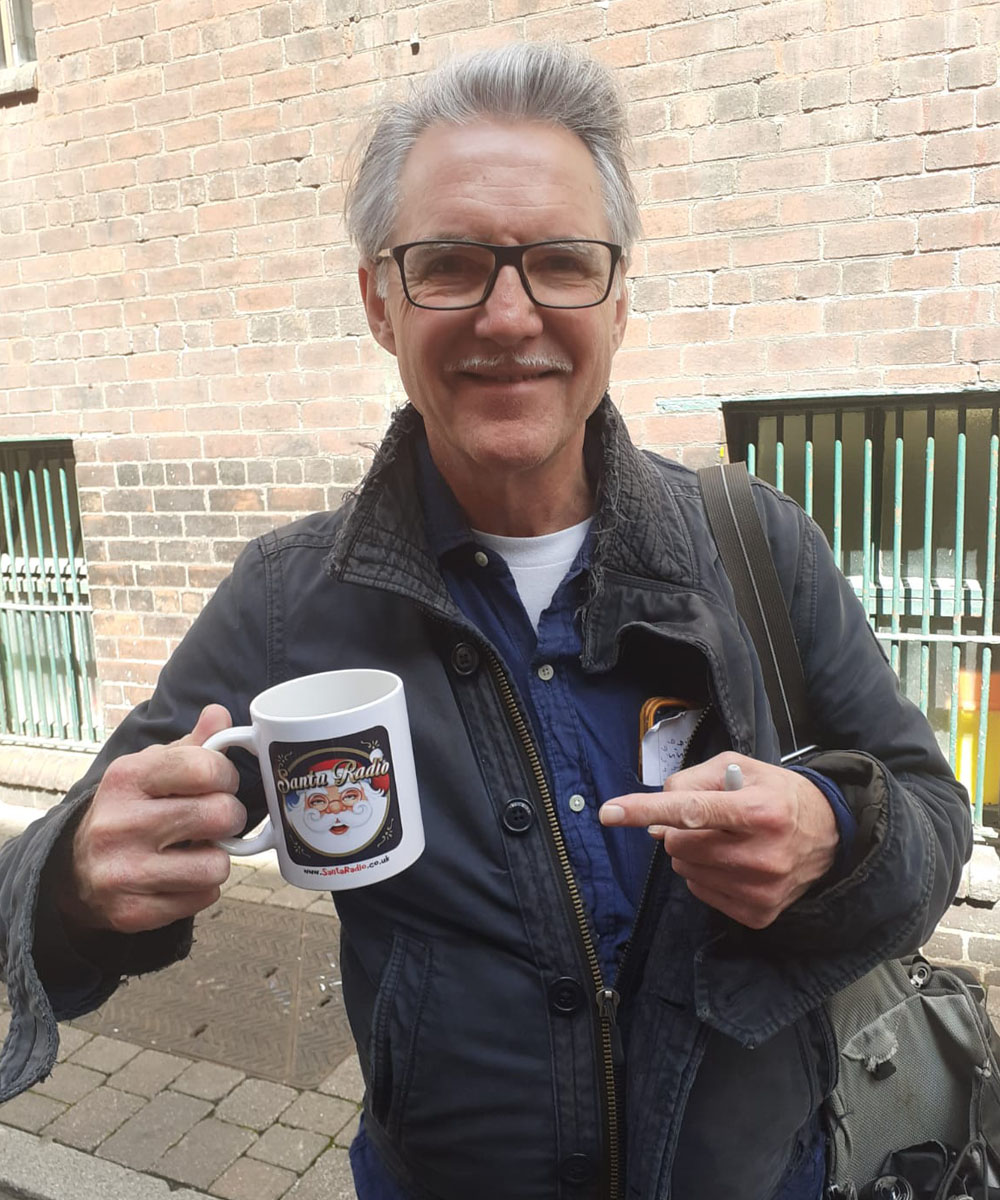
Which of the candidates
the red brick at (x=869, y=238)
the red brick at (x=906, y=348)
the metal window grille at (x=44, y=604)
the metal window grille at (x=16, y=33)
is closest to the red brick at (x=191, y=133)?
the metal window grille at (x=16, y=33)

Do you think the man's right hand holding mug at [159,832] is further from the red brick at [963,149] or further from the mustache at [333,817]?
the red brick at [963,149]

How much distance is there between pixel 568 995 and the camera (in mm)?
1306

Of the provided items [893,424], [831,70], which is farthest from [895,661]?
[831,70]

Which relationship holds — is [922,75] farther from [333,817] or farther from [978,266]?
[333,817]

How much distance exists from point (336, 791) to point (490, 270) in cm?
75

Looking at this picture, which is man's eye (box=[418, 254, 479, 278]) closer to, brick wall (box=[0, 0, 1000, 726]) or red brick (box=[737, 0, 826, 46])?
brick wall (box=[0, 0, 1000, 726])

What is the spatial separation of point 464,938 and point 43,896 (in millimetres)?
542

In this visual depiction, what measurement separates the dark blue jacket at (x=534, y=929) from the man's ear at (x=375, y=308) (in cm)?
28

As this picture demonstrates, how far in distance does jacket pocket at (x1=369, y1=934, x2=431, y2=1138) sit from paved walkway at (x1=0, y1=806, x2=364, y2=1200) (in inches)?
78.5

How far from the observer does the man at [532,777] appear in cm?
124

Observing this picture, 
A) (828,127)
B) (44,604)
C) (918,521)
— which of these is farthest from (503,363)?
(44,604)

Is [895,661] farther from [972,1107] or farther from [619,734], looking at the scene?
[619,734]

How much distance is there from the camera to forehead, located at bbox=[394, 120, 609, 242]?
1409 mm

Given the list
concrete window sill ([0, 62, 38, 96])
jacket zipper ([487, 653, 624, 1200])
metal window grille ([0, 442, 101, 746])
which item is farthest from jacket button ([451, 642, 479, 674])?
concrete window sill ([0, 62, 38, 96])
